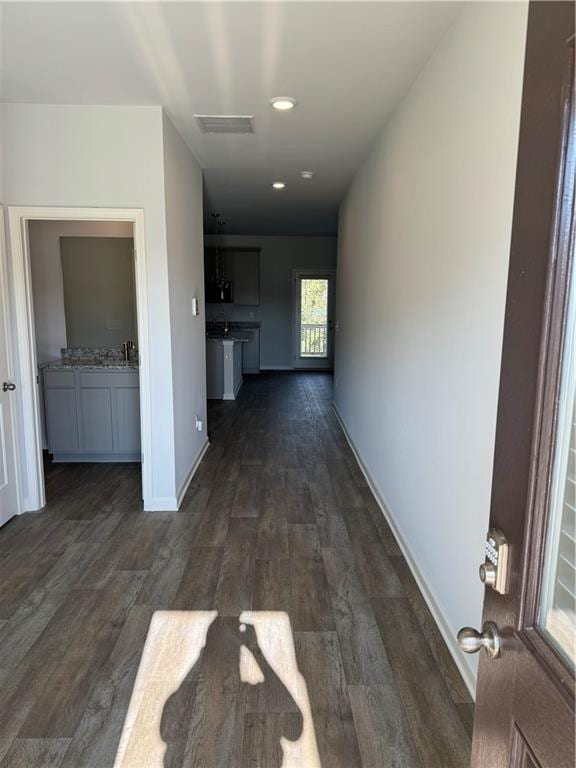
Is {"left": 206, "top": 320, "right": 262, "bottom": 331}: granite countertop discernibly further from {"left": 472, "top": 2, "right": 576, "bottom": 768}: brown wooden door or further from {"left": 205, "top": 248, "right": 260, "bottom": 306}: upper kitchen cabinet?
{"left": 472, "top": 2, "right": 576, "bottom": 768}: brown wooden door

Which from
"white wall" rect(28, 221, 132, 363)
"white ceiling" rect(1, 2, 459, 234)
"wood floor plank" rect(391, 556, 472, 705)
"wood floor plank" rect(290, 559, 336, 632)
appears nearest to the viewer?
"wood floor plank" rect(391, 556, 472, 705)

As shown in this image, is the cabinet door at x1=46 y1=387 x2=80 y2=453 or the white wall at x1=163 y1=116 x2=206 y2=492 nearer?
the white wall at x1=163 y1=116 x2=206 y2=492

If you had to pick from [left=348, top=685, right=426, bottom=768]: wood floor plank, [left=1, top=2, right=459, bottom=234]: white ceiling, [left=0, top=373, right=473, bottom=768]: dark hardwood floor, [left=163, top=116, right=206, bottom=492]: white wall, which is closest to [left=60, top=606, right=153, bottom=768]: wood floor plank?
[left=0, top=373, right=473, bottom=768]: dark hardwood floor

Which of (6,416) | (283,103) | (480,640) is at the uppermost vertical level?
(283,103)

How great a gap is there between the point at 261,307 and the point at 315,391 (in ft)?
9.38

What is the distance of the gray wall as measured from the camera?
16.4ft

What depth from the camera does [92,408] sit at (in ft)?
14.4

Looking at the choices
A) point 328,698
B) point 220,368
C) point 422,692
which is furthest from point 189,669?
point 220,368

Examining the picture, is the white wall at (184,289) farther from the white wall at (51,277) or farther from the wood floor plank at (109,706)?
the wood floor plank at (109,706)

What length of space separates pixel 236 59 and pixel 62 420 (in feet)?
10.7

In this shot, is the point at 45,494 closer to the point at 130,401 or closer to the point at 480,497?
the point at 130,401

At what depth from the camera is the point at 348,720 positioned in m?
1.77

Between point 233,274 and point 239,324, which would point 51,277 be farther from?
point 239,324

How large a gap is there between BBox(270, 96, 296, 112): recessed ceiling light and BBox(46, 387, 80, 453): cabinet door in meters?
2.85
